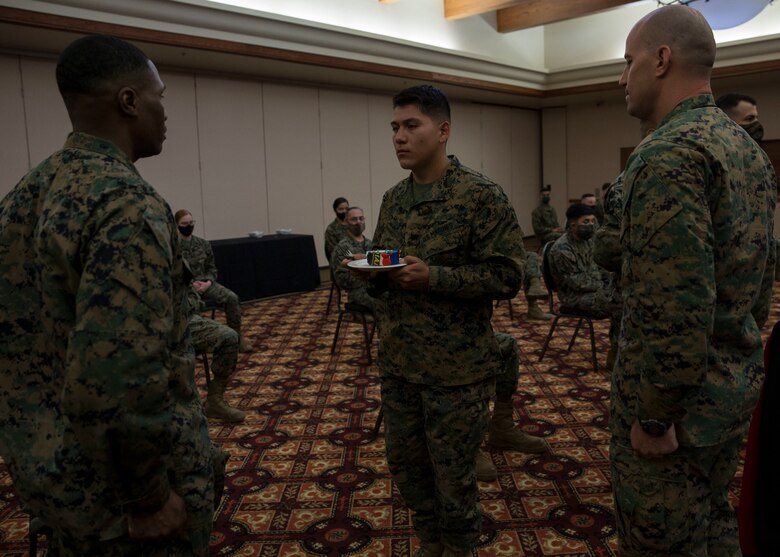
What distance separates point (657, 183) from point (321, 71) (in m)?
7.47

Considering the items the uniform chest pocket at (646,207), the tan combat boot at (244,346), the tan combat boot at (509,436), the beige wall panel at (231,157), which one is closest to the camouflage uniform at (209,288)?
the tan combat boot at (244,346)

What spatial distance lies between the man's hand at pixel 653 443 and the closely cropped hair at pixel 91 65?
1335 millimetres

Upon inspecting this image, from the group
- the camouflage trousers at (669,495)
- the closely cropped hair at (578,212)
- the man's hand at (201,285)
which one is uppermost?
the closely cropped hair at (578,212)

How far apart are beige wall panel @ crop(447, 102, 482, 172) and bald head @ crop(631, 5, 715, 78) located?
33.5 feet

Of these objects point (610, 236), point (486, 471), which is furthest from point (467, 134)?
point (486, 471)

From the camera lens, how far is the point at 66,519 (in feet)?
3.60

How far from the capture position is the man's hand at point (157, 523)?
1.11 m

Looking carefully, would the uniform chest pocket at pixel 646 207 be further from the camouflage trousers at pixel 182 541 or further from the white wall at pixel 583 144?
the white wall at pixel 583 144

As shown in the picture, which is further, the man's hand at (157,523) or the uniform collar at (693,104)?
the uniform collar at (693,104)

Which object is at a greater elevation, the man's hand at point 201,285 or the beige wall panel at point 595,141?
the beige wall panel at point 595,141

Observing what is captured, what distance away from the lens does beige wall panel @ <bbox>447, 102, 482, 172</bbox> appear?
11.6m

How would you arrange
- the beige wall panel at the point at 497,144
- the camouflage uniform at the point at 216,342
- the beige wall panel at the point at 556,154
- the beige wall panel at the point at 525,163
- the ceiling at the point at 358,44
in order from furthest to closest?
the beige wall panel at the point at 556,154 < the beige wall panel at the point at 525,163 < the beige wall panel at the point at 497,144 < the ceiling at the point at 358,44 < the camouflage uniform at the point at 216,342

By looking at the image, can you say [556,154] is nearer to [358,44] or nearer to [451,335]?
[358,44]

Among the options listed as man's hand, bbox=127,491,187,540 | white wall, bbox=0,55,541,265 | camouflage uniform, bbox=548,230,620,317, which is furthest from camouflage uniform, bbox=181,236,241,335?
man's hand, bbox=127,491,187,540
